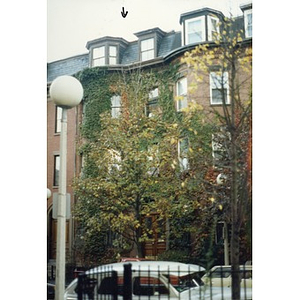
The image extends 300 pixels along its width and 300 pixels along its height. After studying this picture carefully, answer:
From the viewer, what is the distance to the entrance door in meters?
3.28

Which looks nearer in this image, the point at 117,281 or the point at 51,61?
the point at 117,281

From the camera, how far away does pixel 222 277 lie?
321 cm

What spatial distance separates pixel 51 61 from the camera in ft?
12.0

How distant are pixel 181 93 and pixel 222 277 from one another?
3.90ft

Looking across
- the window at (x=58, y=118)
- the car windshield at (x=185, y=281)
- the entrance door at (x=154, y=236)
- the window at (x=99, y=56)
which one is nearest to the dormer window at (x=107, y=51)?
the window at (x=99, y=56)

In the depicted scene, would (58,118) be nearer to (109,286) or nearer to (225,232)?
(109,286)

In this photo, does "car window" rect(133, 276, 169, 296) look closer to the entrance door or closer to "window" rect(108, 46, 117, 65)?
the entrance door

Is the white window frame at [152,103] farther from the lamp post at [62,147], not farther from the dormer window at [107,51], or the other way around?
the lamp post at [62,147]

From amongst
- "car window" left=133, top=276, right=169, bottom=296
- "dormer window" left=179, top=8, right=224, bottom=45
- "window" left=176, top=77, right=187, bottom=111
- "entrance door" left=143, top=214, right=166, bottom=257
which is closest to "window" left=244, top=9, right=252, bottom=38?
"dormer window" left=179, top=8, right=224, bottom=45

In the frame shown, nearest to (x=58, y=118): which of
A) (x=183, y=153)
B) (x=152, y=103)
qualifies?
(x=152, y=103)

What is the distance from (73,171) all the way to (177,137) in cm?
72
